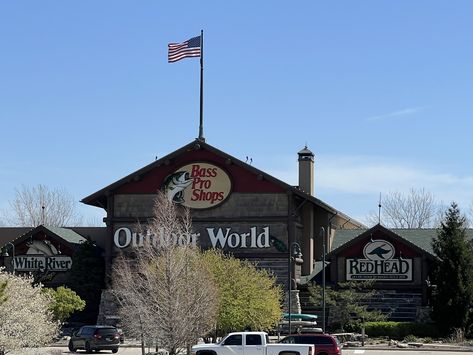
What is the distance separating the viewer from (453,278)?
6347cm

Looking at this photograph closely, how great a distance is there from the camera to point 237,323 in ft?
178

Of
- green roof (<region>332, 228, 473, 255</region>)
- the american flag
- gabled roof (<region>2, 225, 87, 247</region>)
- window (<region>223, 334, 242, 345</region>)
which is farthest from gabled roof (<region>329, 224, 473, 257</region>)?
window (<region>223, 334, 242, 345</region>)

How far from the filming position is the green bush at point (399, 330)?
2469 inches

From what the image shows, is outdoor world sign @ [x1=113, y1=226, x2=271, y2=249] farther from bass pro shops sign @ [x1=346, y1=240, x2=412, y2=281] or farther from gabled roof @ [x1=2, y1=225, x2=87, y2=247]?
gabled roof @ [x1=2, y1=225, x2=87, y2=247]

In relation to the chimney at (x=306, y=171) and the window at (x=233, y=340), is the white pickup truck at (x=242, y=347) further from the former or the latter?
the chimney at (x=306, y=171)

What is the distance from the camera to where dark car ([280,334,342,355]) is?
41875 millimetres

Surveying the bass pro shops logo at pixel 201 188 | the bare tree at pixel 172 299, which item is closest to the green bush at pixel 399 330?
the bass pro shops logo at pixel 201 188

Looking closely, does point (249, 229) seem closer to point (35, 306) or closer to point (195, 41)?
point (195, 41)

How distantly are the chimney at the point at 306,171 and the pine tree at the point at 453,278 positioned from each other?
527 inches

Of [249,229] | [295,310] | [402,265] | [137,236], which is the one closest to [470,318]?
[402,265]

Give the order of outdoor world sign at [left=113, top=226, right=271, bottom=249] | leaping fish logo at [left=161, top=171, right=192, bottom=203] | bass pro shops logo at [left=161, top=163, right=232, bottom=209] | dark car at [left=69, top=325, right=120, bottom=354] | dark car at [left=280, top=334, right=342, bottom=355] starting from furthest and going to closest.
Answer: leaping fish logo at [left=161, top=171, right=192, bottom=203]
bass pro shops logo at [left=161, top=163, right=232, bottom=209]
outdoor world sign at [left=113, top=226, right=271, bottom=249]
dark car at [left=69, top=325, right=120, bottom=354]
dark car at [left=280, top=334, right=342, bottom=355]

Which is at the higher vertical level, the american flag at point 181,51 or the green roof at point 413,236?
the american flag at point 181,51

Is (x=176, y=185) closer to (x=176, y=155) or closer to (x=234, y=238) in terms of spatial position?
(x=176, y=155)

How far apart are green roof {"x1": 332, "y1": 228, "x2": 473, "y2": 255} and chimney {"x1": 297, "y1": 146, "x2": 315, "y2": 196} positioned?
4.20 meters
